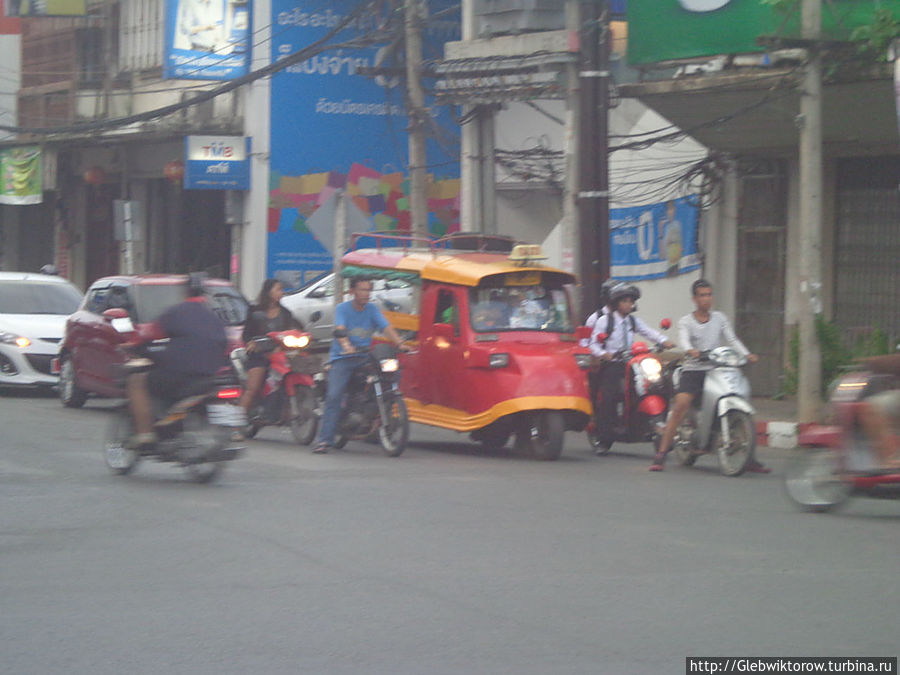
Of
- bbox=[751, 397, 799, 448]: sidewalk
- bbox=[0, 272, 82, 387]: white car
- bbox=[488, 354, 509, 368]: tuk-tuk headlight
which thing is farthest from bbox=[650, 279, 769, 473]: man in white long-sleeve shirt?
bbox=[0, 272, 82, 387]: white car

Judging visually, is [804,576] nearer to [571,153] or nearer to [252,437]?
[252,437]

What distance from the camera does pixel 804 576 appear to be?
7.23m

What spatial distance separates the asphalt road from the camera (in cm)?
570

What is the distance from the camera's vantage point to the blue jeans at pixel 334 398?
1338 centimetres

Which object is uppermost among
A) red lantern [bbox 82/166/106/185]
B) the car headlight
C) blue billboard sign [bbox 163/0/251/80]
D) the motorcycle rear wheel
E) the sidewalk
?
blue billboard sign [bbox 163/0/251/80]

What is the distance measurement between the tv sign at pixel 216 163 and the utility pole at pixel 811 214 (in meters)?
16.3

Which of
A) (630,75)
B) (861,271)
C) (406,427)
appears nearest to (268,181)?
(630,75)

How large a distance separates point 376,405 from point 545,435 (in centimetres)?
171

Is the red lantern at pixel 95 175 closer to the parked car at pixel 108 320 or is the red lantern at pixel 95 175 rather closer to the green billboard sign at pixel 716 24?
the parked car at pixel 108 320

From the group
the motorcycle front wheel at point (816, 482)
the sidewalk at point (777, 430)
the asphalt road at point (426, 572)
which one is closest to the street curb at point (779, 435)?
the sidewalk at point (777, 430)

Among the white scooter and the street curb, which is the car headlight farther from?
the white scooter

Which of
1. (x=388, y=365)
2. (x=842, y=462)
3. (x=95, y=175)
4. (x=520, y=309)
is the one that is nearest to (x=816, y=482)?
(x=842, y=462)

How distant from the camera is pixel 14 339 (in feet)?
61.6

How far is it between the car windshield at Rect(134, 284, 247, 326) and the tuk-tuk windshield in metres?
4.72
